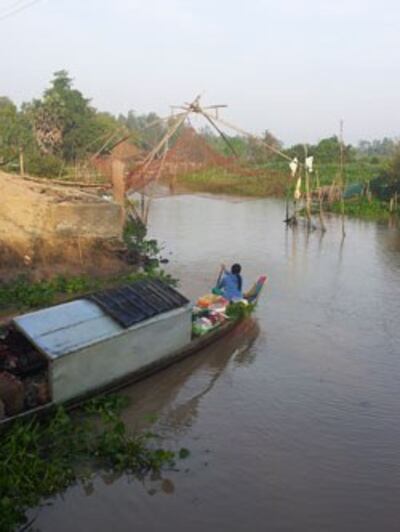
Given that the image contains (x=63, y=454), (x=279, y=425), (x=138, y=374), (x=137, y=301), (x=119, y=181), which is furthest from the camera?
(x=119, y=181)

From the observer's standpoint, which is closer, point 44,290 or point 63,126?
point 44,290

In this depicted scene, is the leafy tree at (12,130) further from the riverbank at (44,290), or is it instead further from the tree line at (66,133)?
the riverbank at (44,290)

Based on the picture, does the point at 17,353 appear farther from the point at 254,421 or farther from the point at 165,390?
the point at 254,421

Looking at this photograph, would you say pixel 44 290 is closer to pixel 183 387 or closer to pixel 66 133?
pixel 183 387

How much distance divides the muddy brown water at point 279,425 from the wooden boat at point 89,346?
0.47m

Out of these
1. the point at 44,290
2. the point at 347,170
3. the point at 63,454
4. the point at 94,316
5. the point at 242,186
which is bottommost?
the point at 63,454

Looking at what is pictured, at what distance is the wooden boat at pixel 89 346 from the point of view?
229 inches

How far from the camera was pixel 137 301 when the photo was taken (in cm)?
730

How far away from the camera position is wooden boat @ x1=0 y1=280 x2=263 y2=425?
5.82m

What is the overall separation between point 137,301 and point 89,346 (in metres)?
1.28

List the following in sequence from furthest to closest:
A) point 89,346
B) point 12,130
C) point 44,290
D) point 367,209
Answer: point 12,130 < point 367,209 < point 44,290 < point 89,346

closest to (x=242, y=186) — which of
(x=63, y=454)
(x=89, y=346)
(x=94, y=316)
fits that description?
(x=94, y=316)

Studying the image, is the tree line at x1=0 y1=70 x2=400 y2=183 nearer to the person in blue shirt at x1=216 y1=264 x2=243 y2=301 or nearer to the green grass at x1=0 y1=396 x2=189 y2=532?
the person in blue shirt at x1=216 y1=264 x2=243 y2=301

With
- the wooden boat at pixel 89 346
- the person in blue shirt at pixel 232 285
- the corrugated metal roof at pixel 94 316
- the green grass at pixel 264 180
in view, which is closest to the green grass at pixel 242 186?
the green grass at pixel 264 180
